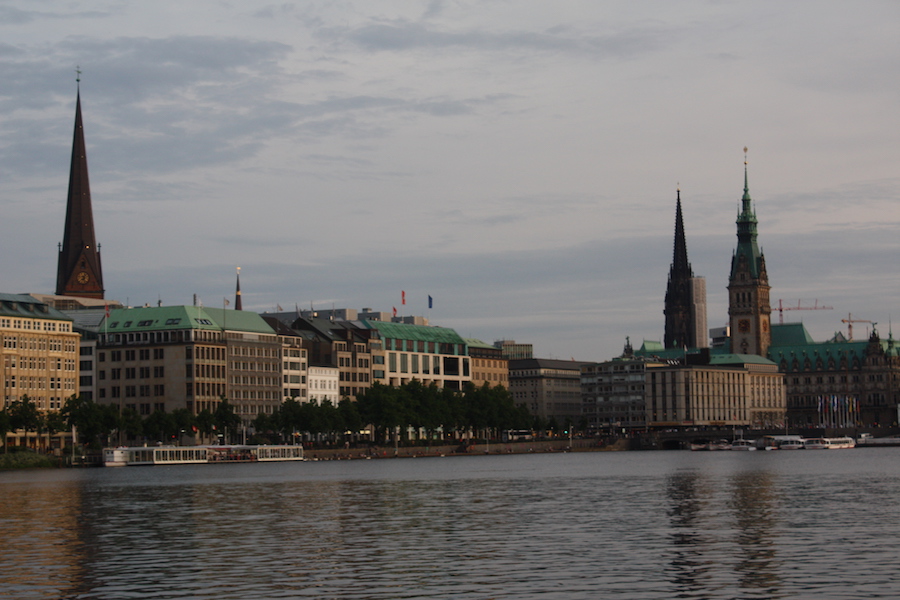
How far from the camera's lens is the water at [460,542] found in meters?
44.2

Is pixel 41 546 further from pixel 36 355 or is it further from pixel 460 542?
pixel 36 355

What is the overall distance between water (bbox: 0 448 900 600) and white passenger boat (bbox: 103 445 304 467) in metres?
71.0

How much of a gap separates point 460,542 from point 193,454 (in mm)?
130968

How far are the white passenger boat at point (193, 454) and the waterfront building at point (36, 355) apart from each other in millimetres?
12831

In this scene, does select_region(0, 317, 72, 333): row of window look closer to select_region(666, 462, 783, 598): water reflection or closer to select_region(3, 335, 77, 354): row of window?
select_region(3, 335, 77, 354): row of window

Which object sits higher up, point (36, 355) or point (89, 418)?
point (36, 355)

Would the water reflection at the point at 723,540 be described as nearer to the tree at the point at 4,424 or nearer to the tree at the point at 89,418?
the tree at the point at 4,424

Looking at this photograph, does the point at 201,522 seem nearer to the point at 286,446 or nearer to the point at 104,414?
the point at 104,414

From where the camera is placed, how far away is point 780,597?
135 ft

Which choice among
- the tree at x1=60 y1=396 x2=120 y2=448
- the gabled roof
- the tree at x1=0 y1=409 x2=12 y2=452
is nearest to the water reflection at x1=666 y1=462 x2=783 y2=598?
the tree at x1=0 y1=409 x2=12 y2=452

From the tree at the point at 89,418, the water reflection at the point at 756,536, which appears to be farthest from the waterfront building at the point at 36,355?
the water reflection at the point at 756,536

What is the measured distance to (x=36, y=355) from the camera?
627 feet

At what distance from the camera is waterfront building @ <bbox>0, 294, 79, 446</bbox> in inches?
7338

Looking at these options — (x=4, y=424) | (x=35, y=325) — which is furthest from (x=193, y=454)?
(x=4, y=424)
